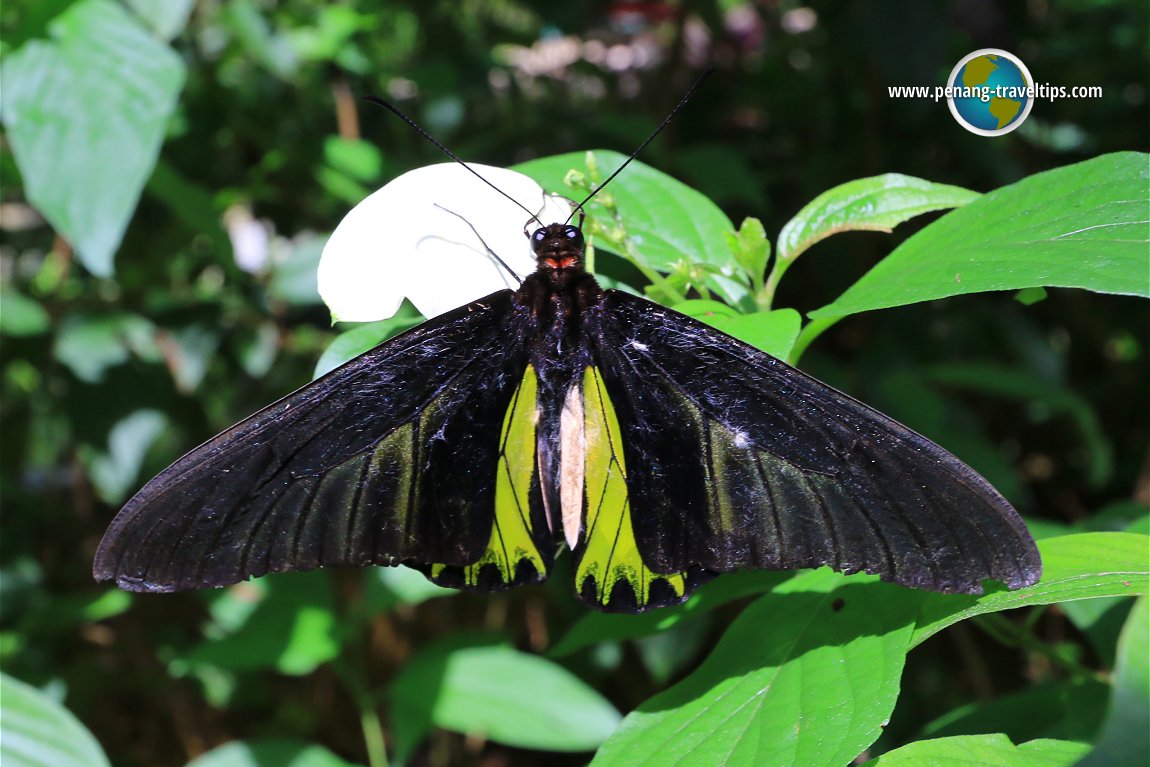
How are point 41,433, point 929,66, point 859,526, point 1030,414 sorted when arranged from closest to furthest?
point 859,526 → point 929,66 → point 41,433 → point 1030,414

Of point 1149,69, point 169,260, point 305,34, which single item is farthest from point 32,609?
point 1149,69

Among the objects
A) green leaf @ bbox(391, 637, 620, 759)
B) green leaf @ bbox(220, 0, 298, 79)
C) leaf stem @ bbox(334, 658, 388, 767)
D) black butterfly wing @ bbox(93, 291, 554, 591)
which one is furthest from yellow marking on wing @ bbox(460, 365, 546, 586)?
green leaf @ bbox(220, 0, 298, 79)

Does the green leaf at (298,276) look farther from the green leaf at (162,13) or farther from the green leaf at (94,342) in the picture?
the green leaf at (162,13)

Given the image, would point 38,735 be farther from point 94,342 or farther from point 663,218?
point 663,218

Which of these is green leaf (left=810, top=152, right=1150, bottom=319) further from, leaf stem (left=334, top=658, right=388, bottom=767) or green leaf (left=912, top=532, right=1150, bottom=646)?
leaf stem (left=334, top=658, right=388, bottom=767)

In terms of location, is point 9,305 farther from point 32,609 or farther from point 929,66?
point 929,66

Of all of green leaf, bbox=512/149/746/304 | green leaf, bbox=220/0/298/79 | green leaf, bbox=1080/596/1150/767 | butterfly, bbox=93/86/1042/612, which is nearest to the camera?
green leaf, bbox=1080/596/1150/767
